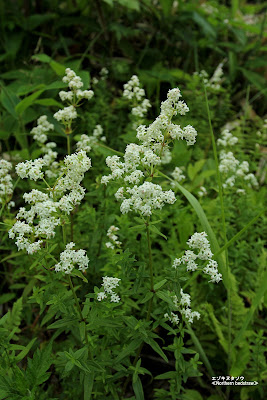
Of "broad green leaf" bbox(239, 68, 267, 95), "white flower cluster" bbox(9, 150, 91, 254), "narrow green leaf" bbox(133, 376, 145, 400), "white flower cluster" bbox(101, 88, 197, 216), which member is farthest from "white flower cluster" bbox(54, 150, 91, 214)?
"broad green leaf" bbox(239, 68, 267, 95)

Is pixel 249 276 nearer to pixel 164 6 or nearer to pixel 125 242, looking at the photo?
pixel 125 242

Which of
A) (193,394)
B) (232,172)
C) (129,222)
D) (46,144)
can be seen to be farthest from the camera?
(232,172)

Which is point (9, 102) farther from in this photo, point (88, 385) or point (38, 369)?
point (88, 385)

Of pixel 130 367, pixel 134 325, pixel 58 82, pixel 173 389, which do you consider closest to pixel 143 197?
pixel 134 325

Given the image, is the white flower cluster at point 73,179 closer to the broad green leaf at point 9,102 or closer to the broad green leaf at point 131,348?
the broad green leaf at point 131,348

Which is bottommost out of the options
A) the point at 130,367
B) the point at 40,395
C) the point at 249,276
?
the point at 249,276

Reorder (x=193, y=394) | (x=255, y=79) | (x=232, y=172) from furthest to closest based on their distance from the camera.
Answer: (x=255, y=79) → (x=232, y=172) → (x=193, y=394)

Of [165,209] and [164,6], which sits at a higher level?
[164,6]

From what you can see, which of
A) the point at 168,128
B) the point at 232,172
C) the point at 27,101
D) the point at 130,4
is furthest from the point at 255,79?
the point at 168,128
